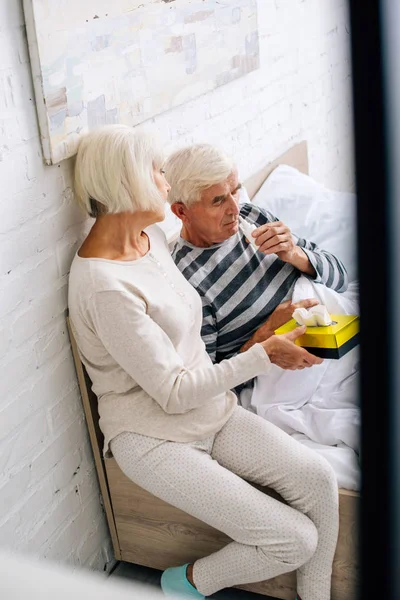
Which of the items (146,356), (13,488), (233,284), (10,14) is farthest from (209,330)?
(10,14)

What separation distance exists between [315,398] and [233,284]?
34cm

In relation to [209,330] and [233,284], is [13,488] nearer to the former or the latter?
[209,330]

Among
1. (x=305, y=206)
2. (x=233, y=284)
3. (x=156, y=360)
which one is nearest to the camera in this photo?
(x=156, y=360)

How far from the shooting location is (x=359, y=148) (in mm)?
224

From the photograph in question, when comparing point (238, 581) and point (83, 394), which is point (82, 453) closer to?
point (83, 394)

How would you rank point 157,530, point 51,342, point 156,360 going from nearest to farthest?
point 156,360 → point 51,342 → point 157,530

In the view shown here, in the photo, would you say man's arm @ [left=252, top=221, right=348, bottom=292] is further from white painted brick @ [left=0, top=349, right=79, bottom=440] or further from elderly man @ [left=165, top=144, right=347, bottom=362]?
white painted brick @ [left=0, top=349, right=79, bottom=440]

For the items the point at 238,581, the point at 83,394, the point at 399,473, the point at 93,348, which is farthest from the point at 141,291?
the point at 399,473

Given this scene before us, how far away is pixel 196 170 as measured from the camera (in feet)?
5.53

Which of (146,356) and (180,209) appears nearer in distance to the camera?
(146,356)

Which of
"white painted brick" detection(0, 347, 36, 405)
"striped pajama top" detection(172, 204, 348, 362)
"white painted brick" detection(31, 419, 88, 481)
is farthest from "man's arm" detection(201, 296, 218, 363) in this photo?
"white painted brick" detection(0, 347, 36, 405)

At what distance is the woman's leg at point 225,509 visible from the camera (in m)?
1.42

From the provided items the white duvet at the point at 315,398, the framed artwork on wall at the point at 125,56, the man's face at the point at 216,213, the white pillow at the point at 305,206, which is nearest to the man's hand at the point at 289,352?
the white duvet at the point at 315,398

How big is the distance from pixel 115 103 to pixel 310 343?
71 centimetres
